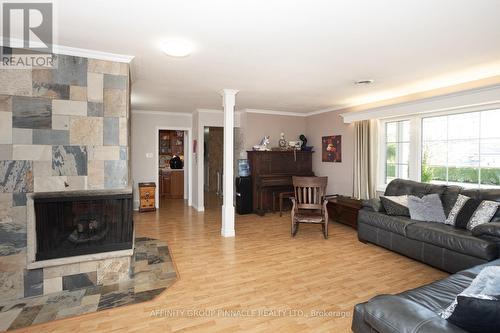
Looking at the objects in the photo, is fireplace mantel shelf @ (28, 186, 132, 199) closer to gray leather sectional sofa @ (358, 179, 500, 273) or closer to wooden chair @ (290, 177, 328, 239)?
wooden chair @ (290, 177, 328, 239)

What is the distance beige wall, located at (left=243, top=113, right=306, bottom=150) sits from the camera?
6.31 meters

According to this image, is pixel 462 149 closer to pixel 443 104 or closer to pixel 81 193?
pixel 443 104

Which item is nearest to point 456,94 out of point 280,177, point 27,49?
point 280,177

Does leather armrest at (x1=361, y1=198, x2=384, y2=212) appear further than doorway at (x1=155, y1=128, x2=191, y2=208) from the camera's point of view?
No

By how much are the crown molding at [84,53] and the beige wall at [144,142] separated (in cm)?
381

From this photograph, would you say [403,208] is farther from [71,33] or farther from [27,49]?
[27,49]

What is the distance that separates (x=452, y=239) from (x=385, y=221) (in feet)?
2.82

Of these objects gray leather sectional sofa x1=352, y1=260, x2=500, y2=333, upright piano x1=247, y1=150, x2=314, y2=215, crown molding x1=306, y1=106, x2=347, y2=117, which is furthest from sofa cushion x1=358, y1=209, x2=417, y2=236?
crown molding x1=306, y1=106, x2=347, y2=117

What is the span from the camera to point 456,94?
3613mm

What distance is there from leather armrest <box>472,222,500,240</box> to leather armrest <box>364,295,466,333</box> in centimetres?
201

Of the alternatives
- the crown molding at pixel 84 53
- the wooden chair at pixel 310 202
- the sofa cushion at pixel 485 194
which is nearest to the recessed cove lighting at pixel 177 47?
the crown molding at pixel 84 53

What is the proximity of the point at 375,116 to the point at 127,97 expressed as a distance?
4122 mm

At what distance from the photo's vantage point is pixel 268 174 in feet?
20.2

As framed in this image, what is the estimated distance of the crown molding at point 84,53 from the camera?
2.48 meters
